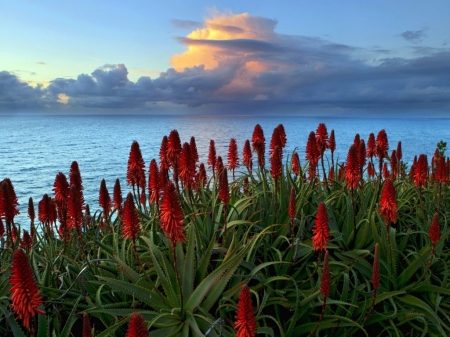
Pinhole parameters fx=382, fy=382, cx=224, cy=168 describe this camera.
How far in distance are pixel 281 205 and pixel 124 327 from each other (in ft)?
7.84

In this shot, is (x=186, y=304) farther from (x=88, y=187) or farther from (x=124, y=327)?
(x=88, y=187)

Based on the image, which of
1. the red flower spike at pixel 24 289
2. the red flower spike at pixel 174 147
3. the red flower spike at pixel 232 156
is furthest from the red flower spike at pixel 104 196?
the red flower spike at pixel 24 289

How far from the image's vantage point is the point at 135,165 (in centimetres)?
467

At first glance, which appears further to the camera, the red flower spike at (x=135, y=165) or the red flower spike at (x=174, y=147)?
the red flower spike at (x=135, y=165)

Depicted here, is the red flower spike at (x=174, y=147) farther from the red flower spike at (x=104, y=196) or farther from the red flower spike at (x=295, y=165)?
the red flower spike at (x=295, y=165)

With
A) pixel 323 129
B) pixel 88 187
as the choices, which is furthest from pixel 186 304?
pixel 88 187

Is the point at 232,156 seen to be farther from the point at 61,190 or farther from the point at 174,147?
the point at 61,190

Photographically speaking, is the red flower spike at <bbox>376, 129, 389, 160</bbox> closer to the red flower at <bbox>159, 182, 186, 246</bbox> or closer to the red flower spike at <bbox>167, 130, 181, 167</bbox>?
the red flower spike at <bbox>167, 130, 181, 167</bbox>

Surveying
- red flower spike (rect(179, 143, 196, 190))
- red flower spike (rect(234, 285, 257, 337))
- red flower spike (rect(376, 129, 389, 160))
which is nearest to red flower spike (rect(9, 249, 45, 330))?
red flower spike (rect(234, 285, 257, 337))

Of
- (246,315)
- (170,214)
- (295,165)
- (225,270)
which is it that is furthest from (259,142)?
(246,315)

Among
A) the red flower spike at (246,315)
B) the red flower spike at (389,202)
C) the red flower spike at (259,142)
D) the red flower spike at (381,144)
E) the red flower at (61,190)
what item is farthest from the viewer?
the red flower spike at (381,144)

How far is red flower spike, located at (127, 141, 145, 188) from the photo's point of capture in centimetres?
461

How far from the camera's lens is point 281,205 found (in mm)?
4945

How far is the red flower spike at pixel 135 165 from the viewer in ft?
15.1
